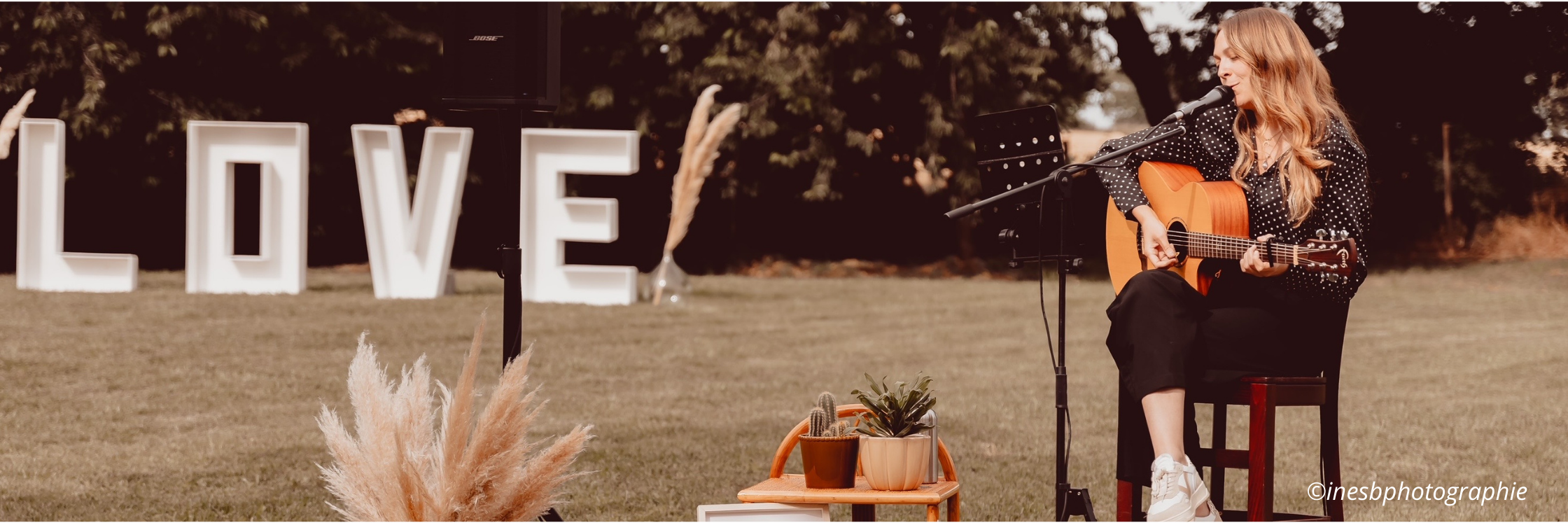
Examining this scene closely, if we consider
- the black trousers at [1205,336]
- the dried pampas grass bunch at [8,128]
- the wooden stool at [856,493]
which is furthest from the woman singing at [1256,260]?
the dried pampas grass bunch at [8,128]

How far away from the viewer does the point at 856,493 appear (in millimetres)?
3324

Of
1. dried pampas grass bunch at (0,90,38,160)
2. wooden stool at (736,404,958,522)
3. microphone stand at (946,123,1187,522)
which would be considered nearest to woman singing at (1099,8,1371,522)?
microphone stand at (946,123,1187,522)

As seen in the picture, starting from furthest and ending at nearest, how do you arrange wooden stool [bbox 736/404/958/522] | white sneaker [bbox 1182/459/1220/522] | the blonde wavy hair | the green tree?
the green tree
the blonde wavy hair
white sneaker [bbox 1182/459/1220/522]
wooden stool [bbox 736/404/958/522]

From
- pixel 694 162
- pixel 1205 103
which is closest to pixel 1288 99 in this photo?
pixel 1205 103

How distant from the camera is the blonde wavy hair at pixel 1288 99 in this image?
3.62 metres

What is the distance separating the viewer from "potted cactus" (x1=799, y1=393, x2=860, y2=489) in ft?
10.9

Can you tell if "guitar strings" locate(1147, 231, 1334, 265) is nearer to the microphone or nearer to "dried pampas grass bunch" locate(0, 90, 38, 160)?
the microphone

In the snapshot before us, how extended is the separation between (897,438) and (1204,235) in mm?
1003

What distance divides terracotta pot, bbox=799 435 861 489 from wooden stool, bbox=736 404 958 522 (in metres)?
0.02

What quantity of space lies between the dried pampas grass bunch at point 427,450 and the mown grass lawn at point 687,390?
2.00m

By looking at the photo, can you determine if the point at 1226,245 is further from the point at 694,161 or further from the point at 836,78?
the point at 836,78

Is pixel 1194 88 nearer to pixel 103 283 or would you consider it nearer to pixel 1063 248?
pixel 103 283

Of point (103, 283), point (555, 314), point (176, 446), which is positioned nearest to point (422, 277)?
point (555, 314)

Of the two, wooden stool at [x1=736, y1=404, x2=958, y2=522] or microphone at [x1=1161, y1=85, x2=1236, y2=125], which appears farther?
microphone at [x1=1161, y1=85, x2=1236, y2=125]
